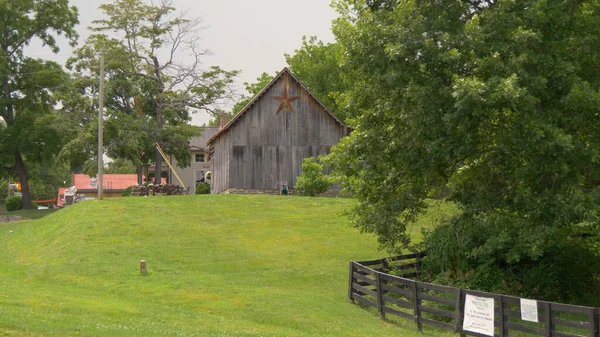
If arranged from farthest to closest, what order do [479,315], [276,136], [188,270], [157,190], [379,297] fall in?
[157,190] < [276,136] < [188,270] < [379,297] < [479,315]

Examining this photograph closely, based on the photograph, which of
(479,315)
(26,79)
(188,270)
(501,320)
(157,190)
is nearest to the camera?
(501,320)

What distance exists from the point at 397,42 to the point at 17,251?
74.8ft

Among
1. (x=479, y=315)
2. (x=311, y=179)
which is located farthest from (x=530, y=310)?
(x=311, y=179)

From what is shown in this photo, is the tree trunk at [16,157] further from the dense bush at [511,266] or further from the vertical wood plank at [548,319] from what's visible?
the vertical wood plank at [548,319]

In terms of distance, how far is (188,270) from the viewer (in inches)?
1055

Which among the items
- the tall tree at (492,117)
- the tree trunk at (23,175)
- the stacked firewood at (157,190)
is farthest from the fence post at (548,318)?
the tree trunk at (23,175)

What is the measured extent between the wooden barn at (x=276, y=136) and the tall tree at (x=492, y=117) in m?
24.5

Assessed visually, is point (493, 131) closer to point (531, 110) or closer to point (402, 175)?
point (531, 110)

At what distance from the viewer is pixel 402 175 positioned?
23172 millimetres

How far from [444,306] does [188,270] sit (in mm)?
10925

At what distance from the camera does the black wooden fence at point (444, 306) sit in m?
14.4

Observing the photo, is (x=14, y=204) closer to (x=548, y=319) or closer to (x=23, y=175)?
(x=23, y=175)

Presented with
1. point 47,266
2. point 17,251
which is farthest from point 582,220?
point 17,251

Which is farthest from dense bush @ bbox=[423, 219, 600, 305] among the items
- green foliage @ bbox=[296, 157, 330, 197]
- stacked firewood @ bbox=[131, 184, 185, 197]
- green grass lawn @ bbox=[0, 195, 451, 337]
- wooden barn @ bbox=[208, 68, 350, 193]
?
stacked firewood @ bbox=[131, 184, 185, 197]
